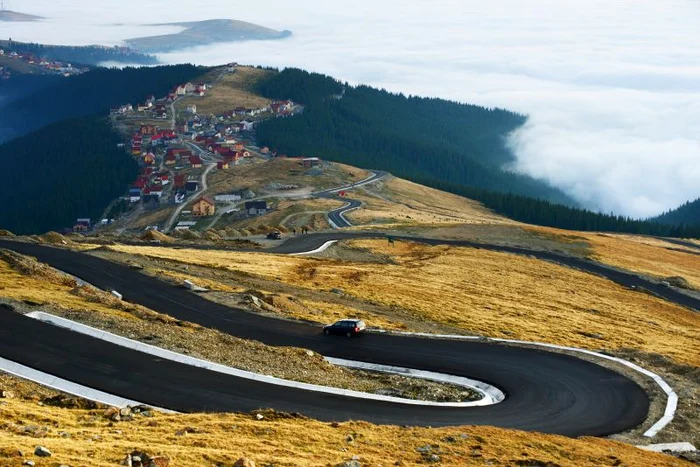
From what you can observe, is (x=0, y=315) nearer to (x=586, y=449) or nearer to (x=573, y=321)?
(x=586, y=449)

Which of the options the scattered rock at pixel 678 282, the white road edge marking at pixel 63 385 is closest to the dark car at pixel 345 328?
the white road edge marking at pixel 63 385

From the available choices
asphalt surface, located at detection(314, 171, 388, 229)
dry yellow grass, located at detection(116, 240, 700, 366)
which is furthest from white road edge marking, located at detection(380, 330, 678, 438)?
asphalt surface, located at detection(314, 171, 388, 229)

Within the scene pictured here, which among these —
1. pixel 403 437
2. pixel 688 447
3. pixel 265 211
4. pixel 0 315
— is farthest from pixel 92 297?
pixel 265 211

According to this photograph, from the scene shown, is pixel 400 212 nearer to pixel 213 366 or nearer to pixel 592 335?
pixel 592 335

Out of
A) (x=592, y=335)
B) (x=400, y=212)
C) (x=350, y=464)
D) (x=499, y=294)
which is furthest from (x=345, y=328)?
(x=400, y=212)

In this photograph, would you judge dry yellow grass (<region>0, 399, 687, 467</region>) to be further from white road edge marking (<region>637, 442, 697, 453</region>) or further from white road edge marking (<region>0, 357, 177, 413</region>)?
white road edge marking (<region>0, 357, 177, 413</region>)

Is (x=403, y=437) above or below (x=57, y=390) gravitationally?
above

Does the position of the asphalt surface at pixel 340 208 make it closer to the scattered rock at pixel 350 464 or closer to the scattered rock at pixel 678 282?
the scattered rock at pixel 678 282
